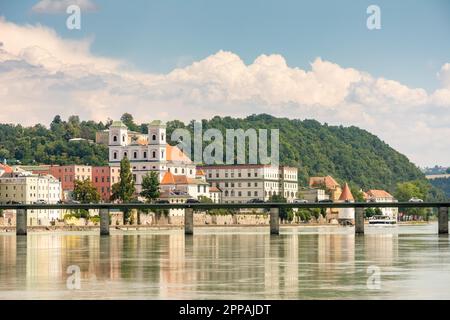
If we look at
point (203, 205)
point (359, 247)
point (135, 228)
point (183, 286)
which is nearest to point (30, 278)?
point (183, 286)

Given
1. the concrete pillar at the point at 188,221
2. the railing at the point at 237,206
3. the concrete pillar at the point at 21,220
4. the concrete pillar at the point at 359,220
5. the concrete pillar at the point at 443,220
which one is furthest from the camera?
the concrete pillar at the point at 21,220

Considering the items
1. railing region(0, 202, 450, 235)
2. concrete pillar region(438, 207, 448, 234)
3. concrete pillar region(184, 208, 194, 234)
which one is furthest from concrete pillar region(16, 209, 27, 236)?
concrete pillar region(438, 207, 448, 234)

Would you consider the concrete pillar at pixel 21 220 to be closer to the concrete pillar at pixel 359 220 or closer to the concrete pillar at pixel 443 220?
the concrete pillar at pixel 359 220

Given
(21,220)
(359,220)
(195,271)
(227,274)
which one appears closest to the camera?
(227,274)

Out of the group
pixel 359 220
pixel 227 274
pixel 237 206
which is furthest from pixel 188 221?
pixel 227 274

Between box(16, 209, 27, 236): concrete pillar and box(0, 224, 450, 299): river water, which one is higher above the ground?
box(16, 209, 27, 236): concrete pillar

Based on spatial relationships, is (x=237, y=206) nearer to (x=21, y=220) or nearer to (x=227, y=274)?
(x=21, y=220)

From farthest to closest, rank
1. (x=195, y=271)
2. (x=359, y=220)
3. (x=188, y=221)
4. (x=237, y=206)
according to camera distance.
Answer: (x=359, y=220) < (x=188, y=221) < (x=237, y=206) < (x=195, y=271)

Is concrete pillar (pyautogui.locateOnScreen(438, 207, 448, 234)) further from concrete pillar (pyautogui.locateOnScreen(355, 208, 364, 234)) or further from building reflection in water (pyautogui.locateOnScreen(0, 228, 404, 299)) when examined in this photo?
building reflection in water (pyautogui.locateOnScreen(0, 228, 404, 299))

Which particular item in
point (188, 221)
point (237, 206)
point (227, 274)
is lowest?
point (227, 274)

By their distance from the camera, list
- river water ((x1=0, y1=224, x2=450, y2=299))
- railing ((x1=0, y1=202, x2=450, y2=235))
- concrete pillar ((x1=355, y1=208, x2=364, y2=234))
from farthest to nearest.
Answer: concrete pillar ((x1=355, y1=208, x2=364, y2=234)), railing ((x1=0, y1=202, x2=450, y2=235)), river water ((x1=0, y1=224, x2=450, y2=299))

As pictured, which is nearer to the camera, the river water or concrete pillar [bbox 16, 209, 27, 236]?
the river water

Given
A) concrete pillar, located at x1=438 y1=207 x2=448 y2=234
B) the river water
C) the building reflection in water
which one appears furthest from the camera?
concrete pillar, located at x1=438 y1=207 x2=448 y2=234

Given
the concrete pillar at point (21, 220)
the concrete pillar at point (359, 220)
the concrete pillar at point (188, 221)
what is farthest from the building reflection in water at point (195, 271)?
the concrete pillar at point (21, 220)
